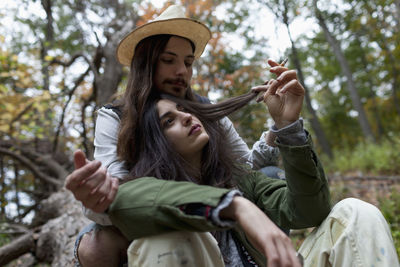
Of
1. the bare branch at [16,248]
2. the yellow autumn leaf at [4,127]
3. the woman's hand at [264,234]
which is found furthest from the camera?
the yellow autumn leaf at [4,127]

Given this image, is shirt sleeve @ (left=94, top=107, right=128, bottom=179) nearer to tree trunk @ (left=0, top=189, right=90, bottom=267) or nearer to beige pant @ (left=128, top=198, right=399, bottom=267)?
beige pant @ (left=128, top=198, right=399, bottom=267)

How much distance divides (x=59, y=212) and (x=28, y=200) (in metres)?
1.86

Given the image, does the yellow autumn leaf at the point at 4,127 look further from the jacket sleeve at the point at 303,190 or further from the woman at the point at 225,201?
the jacket sleeve at the point at 303,190

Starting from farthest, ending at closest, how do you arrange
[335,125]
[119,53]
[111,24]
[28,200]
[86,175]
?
1. [335,125]
2. [28,200]
3. [111,24]
4. [119,53]
5. [86,175]

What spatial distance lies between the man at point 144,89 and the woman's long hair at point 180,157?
0.27ft

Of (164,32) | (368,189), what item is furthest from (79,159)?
(368,189)

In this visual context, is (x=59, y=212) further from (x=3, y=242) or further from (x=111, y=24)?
(x=111, y=24)

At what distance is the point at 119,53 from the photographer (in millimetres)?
2064

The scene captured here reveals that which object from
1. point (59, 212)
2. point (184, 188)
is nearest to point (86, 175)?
point (184, 188)

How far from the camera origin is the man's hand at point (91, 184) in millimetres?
1046

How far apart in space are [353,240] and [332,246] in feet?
0.33

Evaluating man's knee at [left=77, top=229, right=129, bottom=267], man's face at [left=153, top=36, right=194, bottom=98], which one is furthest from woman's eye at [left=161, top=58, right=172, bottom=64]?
man's knee at [left=77, top=229, right=129, bottom=267]

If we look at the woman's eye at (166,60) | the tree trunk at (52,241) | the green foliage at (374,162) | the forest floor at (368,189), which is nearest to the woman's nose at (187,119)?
the woman's eye at (166,60)

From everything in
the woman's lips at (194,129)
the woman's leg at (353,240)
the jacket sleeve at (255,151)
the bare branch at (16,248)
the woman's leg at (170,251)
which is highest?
the woman's lips at (194,129)
